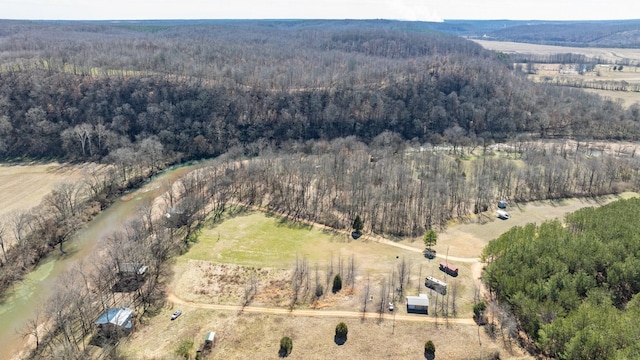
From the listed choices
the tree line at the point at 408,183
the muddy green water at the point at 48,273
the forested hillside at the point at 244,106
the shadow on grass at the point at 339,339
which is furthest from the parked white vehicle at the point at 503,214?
the muddy green water at the point at 48,273

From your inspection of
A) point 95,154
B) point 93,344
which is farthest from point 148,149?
point 93,344

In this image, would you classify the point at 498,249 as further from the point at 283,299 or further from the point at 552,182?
the point at 552,182

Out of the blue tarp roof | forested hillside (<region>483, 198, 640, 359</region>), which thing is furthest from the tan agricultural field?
forested hillside (<region>483, 198, 640, 359</region>)

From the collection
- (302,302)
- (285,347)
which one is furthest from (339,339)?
(302,302)

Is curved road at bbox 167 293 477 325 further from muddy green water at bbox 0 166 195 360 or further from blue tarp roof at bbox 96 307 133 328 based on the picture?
muddy green water at bbox 0 166 195 360

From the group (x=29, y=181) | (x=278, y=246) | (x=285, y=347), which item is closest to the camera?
(x=285, y=347)

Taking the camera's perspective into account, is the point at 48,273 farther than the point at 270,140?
No

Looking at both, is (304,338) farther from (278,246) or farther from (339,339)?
(278,246)

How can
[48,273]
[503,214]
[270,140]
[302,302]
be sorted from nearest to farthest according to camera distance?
1. [302,302]
2. [48,273]
3. [503,214]
4. [270,140]
